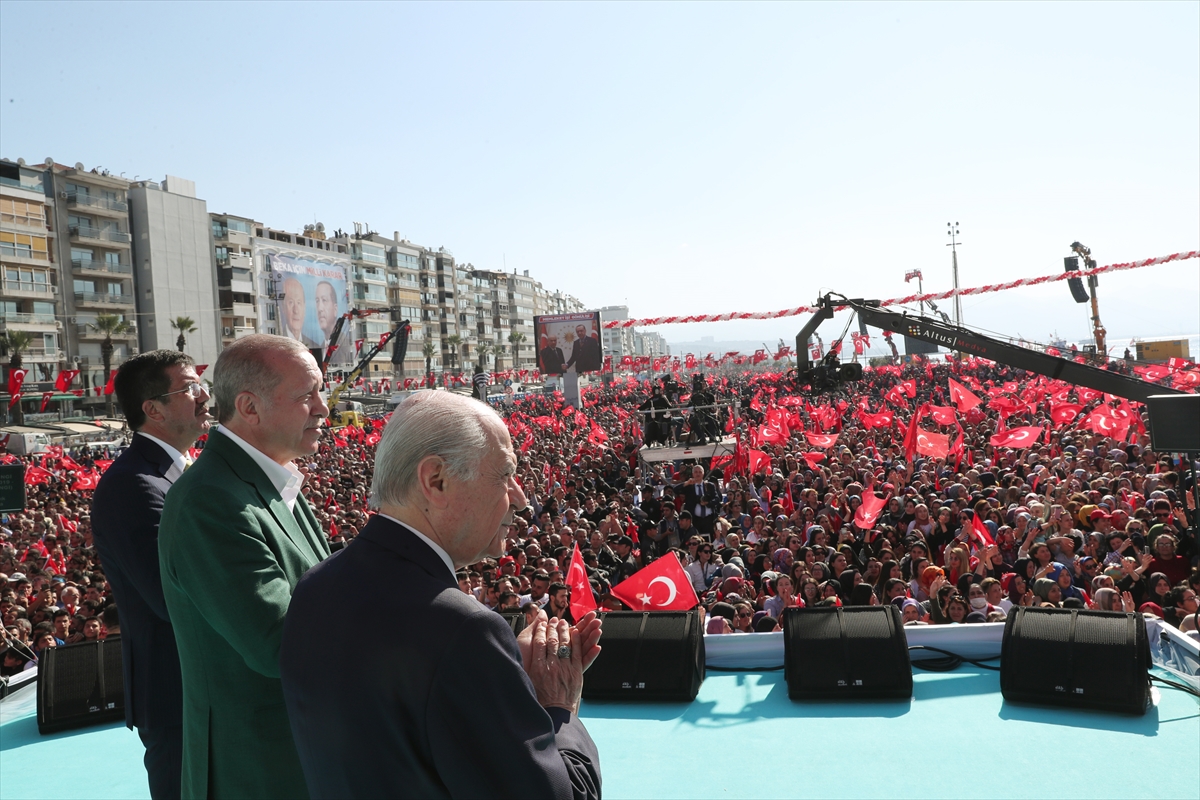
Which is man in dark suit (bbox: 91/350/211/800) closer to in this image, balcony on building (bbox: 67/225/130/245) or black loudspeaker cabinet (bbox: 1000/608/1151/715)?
black loudspeaker cabinet (bbox: 1000/608/1151/715)

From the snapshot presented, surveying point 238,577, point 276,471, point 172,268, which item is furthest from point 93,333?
point 238,577

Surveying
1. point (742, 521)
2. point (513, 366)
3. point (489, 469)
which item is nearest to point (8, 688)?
point (489, 469)

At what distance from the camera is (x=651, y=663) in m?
4.70

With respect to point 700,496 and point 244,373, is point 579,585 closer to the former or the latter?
point 244,373

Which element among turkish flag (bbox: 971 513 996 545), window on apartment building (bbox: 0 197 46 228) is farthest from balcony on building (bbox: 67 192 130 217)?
turkish flag (bbox: 971 513 996 545)

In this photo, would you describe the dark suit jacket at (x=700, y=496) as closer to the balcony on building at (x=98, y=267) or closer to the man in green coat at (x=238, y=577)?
the man in green coat at (x=238, y=577)

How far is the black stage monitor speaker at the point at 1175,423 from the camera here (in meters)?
6.28

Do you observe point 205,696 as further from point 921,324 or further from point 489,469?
point 921,324

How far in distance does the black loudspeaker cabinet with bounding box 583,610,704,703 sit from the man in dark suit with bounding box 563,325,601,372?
4286cm

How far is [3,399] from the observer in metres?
49.6

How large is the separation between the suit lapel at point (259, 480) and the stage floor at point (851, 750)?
7.45 feet

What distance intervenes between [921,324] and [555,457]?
958 cm

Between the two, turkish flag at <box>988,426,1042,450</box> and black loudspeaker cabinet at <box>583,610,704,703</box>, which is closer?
black loudspeaker cabinet at <box>583,610,704,703</box>

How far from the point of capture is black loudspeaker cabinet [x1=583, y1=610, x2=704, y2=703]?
4621mm
